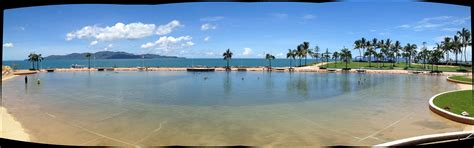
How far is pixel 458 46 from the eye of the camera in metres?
56.7

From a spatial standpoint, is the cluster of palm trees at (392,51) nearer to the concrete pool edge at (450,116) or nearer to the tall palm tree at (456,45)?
the tall palm tree at (456,45)

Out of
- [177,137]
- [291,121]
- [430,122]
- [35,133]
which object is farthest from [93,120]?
[430,122]

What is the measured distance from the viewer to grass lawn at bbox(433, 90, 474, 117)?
12.4 meters

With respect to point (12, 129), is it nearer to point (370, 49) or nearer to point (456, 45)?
Result: point (456, 45)

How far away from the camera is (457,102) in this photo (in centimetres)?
1405

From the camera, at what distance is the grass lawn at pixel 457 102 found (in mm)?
12384

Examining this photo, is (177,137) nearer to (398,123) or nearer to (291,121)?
(291,121)

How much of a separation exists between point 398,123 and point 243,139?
6064mm

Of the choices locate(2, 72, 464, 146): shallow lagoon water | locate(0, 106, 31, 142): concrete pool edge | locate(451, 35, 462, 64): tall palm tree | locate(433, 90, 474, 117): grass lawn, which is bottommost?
locate(2, 72, 464, 146): shallow lagoon water

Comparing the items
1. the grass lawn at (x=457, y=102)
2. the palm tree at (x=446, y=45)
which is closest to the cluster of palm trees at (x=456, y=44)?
the palm tree at (x=446, y=45)

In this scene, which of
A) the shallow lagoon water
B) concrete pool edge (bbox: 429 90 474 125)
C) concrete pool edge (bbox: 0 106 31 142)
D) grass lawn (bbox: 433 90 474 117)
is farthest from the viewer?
grass lawn (bbox: 433 90 474 117)

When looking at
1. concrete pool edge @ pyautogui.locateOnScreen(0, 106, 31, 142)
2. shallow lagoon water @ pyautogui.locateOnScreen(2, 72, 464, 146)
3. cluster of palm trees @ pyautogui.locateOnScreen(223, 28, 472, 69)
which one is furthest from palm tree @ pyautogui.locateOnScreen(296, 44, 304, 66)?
concrete pool edge @ pyautogui.locateOnScreen(0, 106, 31, 142)

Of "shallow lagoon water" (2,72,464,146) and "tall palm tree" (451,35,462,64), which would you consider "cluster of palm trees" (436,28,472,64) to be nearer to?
"tall palm tree" (451,35,462,64)

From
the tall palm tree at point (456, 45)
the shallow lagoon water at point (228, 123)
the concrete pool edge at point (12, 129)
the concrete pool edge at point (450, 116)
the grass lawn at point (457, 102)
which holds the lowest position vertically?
the shallow lagoon water at point (228, 123)
